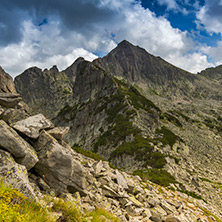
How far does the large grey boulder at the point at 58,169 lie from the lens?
7.83 metres

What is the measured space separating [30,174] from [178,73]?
21328cm

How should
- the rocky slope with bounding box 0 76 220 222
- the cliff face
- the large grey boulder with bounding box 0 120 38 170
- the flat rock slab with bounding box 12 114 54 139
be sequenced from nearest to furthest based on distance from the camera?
the rocky slope with bounding box 0 76 220 222, the large grey boulder with bounding box 0 120 38 170, the flat rock slab with bounding box 12 114 54 139, the cliff face

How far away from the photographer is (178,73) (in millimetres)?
198000

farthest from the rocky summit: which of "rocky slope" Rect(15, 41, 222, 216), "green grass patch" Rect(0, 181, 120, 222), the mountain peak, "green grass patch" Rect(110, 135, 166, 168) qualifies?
the mountain peak

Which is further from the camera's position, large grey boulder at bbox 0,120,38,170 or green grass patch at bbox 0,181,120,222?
large grey boulder at bbox 0,120,38,170

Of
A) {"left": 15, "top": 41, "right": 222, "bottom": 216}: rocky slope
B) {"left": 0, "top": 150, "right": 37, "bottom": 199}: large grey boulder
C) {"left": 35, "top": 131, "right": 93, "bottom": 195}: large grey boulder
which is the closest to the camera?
{"left": 0, "top": 150, "right": 37, "bottom": 199}: large grey boulder

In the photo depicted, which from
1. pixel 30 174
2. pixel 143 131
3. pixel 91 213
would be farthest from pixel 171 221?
pixel 143 131

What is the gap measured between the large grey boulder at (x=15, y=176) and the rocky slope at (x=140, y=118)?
19.1 m

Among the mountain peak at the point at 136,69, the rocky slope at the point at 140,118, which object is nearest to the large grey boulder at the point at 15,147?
the rocky slope at the point at 140,118

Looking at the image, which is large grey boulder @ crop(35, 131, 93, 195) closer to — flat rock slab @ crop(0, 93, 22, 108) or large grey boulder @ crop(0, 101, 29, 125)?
large grey boulder @ crop(0, 101, 29, 125)

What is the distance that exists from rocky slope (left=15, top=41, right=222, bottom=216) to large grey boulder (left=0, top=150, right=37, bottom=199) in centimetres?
1913

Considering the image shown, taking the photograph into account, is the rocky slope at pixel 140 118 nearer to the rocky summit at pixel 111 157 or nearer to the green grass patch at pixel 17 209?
the rocky summit at pixel 111 157

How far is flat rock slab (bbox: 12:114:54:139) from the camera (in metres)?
8.24

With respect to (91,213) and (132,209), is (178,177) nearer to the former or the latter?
(132,209)
